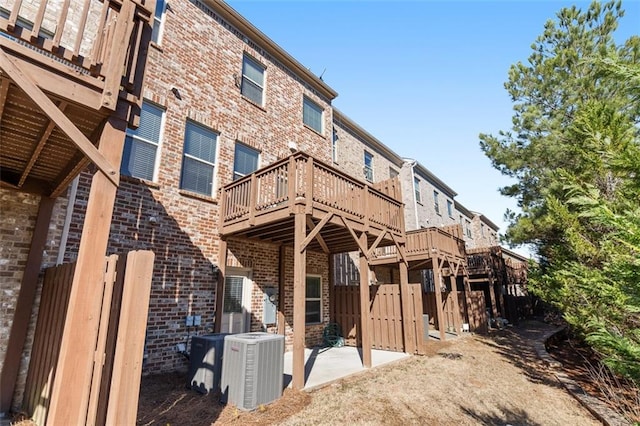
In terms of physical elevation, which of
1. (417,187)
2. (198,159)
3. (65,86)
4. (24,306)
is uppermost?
(417,187)

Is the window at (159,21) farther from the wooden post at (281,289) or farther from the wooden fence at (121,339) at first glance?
the wooden fence at (121,339)

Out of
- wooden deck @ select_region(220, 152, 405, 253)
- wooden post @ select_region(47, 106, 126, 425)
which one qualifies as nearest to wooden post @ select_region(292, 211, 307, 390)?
wooden deck @ select_region(220, 152, 405, 253)

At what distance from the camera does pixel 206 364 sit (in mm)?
5555

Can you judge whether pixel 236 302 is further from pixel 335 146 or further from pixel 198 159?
pixel 335 146

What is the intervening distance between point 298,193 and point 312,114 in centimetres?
686

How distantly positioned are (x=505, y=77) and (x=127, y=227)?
13.4m

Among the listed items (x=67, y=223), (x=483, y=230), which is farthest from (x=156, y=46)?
(x=483, y=230)

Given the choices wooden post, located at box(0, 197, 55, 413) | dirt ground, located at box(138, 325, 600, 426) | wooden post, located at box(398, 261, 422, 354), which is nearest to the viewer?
wooden post, located at box(0, 197, 55, 413)

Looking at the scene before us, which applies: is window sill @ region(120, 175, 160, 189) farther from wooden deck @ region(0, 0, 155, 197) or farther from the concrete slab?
the concrete slab

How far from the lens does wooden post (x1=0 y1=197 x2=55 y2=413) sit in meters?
4.44

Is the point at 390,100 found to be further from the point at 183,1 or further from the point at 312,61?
the point at 183,1

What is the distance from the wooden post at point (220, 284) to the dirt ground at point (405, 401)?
57.4 inches

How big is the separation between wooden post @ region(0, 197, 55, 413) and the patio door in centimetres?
407

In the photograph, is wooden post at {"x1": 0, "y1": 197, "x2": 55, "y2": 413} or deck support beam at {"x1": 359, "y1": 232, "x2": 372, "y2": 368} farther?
deck support beam at {"x1": 359, "y1": 232, "x2": 372, "y2": 368}
